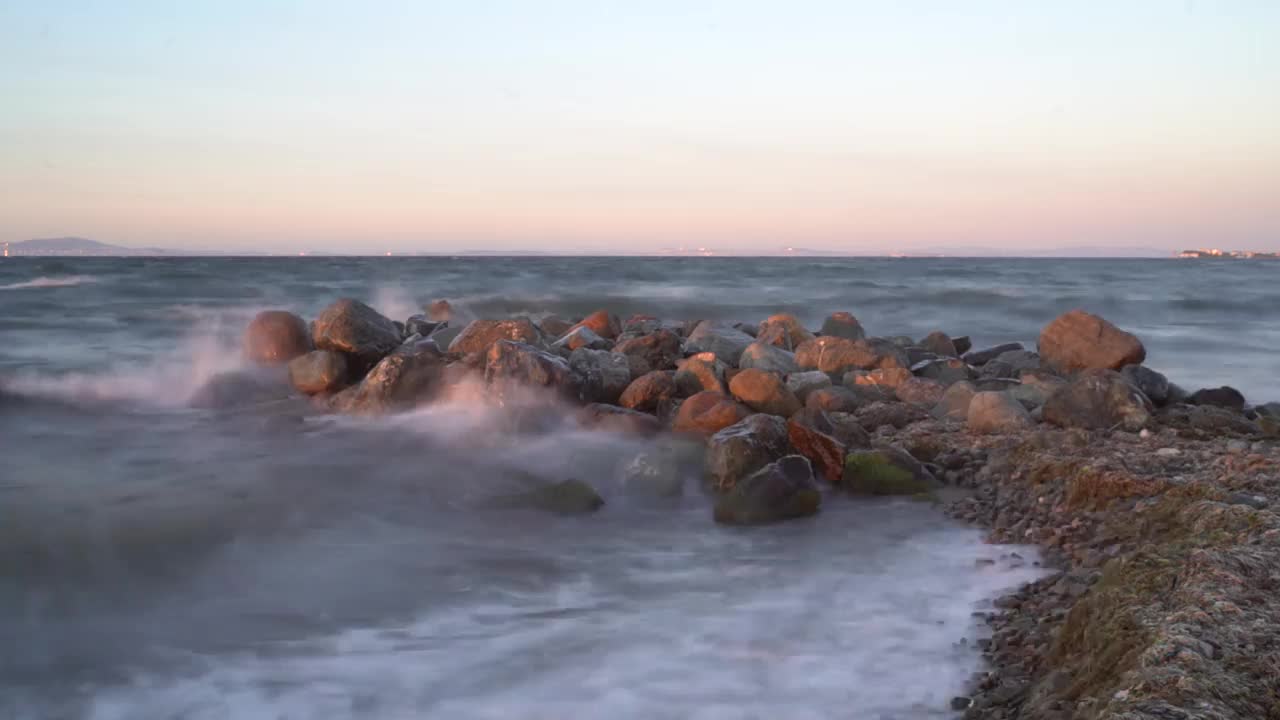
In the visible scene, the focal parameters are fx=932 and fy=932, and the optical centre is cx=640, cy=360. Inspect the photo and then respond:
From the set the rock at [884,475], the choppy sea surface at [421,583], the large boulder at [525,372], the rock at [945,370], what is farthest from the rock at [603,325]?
the rock at [884,475]

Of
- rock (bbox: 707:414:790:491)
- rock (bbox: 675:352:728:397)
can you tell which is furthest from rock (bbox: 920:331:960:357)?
rock (bbox: 707:414:790:491)

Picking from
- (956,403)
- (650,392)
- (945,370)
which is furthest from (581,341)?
(956,403)

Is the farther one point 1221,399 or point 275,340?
point 275,340

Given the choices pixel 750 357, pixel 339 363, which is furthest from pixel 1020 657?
pixel 339 363

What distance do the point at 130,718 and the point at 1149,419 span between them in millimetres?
6139

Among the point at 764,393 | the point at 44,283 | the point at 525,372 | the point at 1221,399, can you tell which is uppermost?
the point at 44,283

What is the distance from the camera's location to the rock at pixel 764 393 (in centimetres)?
706

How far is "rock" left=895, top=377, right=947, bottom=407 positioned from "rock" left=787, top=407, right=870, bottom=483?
1869mm

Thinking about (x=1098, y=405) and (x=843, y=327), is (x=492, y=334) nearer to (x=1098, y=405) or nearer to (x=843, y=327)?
(x=843, y=327)

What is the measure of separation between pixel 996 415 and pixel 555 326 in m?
5.76

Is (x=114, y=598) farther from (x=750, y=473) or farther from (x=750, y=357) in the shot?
(x=750, y=357)

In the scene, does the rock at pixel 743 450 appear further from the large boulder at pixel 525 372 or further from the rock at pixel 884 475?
the large boulder at pixel 525 372

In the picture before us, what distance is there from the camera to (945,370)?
8.62 metres

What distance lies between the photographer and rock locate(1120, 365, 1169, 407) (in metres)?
7.60
